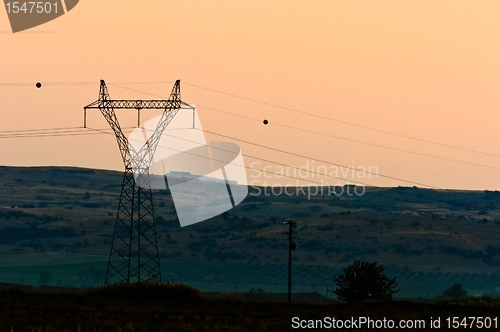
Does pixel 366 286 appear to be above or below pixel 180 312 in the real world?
above

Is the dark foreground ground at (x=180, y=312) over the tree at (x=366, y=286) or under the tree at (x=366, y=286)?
under

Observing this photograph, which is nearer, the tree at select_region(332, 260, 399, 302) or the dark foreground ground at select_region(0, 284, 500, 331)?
the dark foreground ground at select_region(0, 284, 500, 331)

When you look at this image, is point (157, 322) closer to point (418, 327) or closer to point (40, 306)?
point (40, 306)

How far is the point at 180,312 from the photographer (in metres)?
69.4

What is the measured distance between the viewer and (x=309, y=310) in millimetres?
74625

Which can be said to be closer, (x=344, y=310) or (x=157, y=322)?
(x=157, y=322)

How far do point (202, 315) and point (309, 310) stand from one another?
10.0 m

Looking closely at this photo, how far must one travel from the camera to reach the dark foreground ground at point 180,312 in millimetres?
59188

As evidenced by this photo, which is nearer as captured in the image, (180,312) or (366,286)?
(180,312)

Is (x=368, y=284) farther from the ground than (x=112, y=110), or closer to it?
closer to it

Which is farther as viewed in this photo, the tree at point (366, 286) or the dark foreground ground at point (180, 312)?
the tree at point (366, 286)

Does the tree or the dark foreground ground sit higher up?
the tree

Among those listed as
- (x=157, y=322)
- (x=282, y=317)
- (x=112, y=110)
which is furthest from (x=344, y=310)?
(x=112, y=110)

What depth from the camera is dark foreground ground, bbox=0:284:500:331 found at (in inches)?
2330
